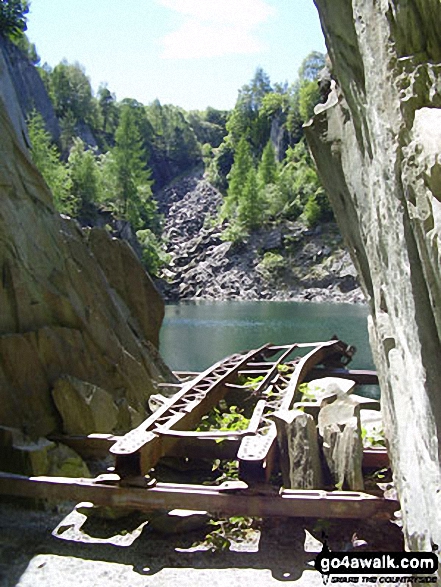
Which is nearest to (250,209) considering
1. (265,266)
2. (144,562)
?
(265,266)

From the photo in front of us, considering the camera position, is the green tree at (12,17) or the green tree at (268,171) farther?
the green tree at (268,171)

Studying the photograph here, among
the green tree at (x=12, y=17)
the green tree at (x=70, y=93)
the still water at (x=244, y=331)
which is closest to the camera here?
the still water at (x=244, y=331)

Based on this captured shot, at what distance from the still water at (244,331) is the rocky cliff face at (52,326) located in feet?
42.4

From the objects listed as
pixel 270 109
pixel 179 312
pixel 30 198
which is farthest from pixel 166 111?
pixel 30 198

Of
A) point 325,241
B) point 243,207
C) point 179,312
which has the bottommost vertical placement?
point 179,312

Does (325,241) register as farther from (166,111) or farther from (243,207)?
(166,111)

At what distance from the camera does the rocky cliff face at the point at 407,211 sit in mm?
3523

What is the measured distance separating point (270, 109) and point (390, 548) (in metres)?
111

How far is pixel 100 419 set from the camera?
27.2ft

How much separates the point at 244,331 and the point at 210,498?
91.3 ft

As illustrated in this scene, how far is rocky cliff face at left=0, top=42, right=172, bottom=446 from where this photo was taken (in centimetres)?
765

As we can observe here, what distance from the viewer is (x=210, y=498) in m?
5.71

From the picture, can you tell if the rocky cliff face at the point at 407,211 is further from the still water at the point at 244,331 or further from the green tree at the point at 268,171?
the green tree at the point at 268,171

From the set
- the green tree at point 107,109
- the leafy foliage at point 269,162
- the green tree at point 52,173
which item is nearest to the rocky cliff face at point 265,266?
the leafy foliage at point 269,162
